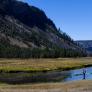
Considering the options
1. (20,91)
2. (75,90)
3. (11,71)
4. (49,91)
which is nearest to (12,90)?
(20,91)

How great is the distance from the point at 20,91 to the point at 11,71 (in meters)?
61.6

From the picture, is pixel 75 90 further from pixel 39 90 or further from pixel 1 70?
pixel 1 70

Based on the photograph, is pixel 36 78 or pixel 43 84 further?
pixel 36 78

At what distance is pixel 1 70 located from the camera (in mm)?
108625

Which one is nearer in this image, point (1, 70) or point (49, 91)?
point (49, 91)

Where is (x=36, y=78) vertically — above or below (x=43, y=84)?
below

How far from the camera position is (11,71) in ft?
356

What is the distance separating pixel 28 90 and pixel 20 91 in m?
1.59

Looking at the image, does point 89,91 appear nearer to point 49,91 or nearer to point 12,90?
point 49,91

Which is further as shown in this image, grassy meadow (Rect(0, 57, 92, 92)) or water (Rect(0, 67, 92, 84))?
water (Rect(0, 67, 92, 84))

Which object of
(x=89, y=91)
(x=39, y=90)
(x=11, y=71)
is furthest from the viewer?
(x=11, y=71)

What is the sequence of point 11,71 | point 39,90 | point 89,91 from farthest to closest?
point 11,71 → point 39,90 → point 89,91

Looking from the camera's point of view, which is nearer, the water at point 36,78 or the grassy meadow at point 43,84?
the grassy meadow at point 43,84

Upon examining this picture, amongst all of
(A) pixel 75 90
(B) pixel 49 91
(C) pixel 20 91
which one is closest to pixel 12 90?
(C) pixel 20 91
